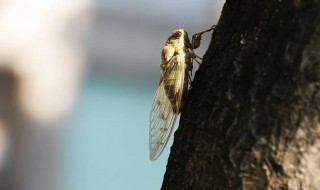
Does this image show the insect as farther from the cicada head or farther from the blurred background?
the blurred background

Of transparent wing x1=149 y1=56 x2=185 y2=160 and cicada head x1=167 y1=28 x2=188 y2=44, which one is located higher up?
cicada head x1=167 y1=28 x2=188 y2=44

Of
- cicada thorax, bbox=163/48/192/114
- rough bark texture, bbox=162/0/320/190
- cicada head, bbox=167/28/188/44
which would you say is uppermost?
cicada head, bbox=167/28/188/44

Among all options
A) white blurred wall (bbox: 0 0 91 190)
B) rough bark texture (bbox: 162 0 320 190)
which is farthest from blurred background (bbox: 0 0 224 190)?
rough bark texture (bbox: 162 0 320 190)

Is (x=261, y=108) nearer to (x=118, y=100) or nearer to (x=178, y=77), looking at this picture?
(x=178, y=77)

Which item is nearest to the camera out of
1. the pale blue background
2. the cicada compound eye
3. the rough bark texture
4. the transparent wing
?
the rough bark texture

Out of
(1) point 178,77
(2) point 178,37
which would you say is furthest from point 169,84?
(2) point 178,37

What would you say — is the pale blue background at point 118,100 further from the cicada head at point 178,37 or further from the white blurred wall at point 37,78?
the cicada head at point 178,37

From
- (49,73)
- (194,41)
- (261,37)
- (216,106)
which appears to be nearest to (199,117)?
(216,106)

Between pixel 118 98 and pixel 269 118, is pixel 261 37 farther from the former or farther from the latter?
pixel 118 98
